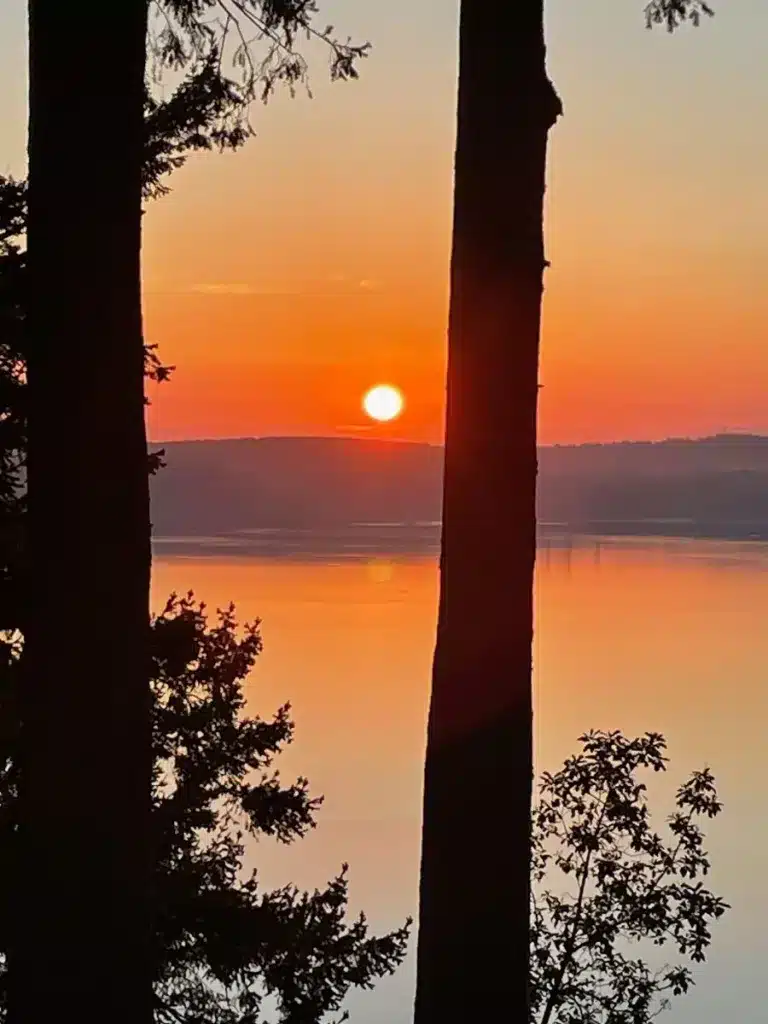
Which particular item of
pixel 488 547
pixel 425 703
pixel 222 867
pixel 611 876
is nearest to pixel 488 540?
pixel 488 547

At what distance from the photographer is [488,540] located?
3.53 m

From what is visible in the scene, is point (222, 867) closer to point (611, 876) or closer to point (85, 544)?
point (611, 876)

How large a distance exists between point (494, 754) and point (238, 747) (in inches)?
393

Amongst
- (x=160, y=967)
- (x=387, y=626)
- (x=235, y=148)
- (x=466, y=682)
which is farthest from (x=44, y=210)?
(x=387, y=626)

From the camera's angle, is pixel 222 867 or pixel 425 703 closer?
pixel 222 867

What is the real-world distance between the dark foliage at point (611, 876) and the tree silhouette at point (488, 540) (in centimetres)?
645

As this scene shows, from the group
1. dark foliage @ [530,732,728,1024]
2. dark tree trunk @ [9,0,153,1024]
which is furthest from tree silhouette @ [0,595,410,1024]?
dark tree trunk @ [9,0,153,1024]

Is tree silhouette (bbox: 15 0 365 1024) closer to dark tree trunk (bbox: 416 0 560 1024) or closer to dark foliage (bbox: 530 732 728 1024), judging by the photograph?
dark tree trunk (bbox: 416 0 560 1024)

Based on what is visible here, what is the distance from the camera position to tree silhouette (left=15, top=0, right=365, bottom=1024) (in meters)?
2.90

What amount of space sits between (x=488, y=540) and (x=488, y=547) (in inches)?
0.7

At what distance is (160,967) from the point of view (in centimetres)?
976

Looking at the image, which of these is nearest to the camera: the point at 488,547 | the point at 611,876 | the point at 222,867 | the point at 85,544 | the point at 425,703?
the point at 85,544

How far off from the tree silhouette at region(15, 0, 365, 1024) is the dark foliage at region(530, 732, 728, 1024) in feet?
23.8

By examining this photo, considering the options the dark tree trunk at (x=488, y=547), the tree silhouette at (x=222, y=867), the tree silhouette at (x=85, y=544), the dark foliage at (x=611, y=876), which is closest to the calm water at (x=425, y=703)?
the tree silhouette at (x=222, y=867)
